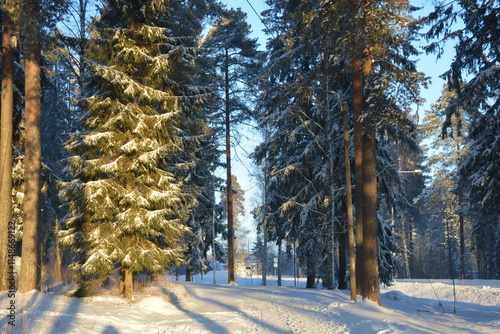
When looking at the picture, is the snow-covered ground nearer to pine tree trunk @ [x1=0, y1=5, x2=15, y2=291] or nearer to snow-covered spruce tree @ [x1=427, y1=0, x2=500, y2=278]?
pine tree trunk @ [x1=0, y1=5, x2=15, y2=291]

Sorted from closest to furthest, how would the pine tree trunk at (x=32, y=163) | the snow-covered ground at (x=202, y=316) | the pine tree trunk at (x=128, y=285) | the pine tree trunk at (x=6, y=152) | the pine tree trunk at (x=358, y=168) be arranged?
1. the snow-covered ground at (x=202, y=316)
2. the pine tree trunk at (x=32, y=163)
3. the pine tree trunk at (x=6, y=152)
4. the pine tree trunk at (x=128, y=285)
5. the pine tree trunk at (x=358, y=168)

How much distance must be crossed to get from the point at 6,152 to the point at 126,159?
326 centimetres

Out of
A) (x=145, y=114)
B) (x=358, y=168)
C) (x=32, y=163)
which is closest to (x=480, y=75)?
(x=358, y=168)

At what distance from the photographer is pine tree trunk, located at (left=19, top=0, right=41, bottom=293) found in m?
10.3

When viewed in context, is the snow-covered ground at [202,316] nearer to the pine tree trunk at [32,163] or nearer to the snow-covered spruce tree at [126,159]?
the pine tree trunk at [32,163]

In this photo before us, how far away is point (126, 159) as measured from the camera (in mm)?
10898

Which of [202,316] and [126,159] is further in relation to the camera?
[126,159]

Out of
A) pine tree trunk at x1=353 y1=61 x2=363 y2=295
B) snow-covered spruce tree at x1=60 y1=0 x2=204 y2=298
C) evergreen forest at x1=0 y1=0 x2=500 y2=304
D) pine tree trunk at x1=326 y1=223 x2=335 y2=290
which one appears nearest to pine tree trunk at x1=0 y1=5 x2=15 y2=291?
evergreen forest at x1=0 y1=0 x2=500 y2=304

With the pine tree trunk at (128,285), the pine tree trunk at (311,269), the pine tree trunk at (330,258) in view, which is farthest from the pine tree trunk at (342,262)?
the pine tree trunk at (128,285)

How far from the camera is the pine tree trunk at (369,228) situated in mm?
12188

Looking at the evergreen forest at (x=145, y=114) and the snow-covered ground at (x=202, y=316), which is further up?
the evergreen forest at (x=145, y=114)

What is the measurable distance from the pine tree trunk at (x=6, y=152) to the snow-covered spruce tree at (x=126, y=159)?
1.45 metres

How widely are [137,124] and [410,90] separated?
7.92 meters

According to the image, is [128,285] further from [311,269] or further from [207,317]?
[311,269]
